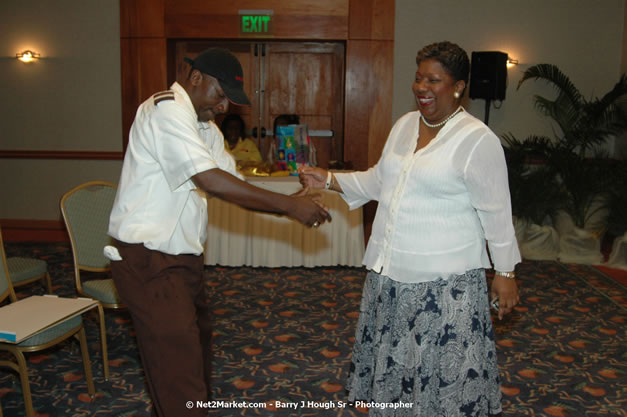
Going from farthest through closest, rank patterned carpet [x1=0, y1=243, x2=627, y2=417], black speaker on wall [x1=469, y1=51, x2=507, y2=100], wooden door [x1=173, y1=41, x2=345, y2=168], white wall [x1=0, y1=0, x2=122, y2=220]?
wooden door [x1=173, y1=41, x2=345, y2=168] < white wall [x1=0, y1=0, x2=122, y2=220] < black speaker on wall [x1=469, y1=51, x2=507, y2=100] < patterned carpet [x1=0, y1=243, x2=627, y2=417]

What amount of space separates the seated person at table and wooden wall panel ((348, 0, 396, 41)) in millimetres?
1908

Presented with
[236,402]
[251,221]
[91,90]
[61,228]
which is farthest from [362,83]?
[236,402]

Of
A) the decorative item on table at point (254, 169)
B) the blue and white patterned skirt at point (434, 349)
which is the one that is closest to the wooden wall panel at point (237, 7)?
the decorative item on table at point (254, 169)

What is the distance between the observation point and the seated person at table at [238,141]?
7320 mm

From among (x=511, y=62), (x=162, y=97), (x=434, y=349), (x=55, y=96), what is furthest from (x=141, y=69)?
(x=434, y=349)

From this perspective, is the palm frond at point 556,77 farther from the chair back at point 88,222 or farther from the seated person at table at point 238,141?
the chair back at point 88,222

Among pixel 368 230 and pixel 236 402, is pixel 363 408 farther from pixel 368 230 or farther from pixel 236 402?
pixel 368 230

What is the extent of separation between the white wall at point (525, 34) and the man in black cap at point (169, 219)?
565cm

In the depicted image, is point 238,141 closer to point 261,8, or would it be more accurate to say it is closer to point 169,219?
point 261,8

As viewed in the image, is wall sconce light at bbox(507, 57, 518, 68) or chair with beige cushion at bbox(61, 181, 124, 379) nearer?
chair with beige cushion at bbox(61, 181, 124, 379)

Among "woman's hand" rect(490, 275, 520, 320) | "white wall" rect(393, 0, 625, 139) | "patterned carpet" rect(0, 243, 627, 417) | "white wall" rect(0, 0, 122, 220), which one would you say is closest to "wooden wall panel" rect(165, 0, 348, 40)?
"white wall" rect(393, 0, 625, 139)

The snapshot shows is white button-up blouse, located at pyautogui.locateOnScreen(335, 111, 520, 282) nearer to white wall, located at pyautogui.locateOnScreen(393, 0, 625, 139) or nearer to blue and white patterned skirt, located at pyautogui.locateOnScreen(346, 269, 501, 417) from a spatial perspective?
blue and white patterned skirt, located at pyautogui.locateOnScreen(346, 269, 501, 417)

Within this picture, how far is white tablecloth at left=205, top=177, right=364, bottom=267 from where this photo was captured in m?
6.02

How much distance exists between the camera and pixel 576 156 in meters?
7.03
